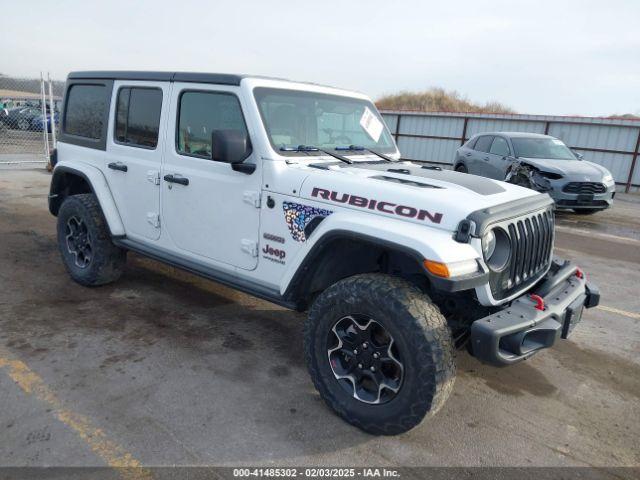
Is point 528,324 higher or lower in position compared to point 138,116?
lower

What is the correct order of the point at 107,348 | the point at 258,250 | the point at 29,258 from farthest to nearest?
1. the point at 29,258
2. the point at 107,348
3. the point at 258,250

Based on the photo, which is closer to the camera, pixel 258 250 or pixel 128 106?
pixel 258 250

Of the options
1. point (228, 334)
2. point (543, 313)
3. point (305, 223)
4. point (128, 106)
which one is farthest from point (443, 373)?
point (128, 106)

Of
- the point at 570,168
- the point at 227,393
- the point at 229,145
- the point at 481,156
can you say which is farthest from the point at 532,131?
the point at 227,393

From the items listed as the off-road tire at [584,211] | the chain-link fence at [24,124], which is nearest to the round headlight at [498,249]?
the off-road tire at [584,211]

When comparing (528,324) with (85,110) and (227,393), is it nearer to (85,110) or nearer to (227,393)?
(227,393)

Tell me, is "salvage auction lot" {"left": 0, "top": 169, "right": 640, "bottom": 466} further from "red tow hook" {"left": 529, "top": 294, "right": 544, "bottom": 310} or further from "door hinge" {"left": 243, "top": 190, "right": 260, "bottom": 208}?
"door hinge" {"left": 243, "top": 190, "right": 260, "bottom": 208}

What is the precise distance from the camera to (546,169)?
Answer: 9547 millimetres

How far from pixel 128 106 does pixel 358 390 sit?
305 centimetres

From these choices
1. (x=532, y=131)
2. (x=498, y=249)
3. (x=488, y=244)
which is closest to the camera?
(x=488, y=244)

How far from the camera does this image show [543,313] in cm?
279

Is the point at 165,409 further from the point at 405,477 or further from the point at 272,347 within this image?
the point at 405,477

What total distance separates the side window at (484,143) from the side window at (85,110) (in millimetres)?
8571

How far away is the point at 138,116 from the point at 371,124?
6.42ft
